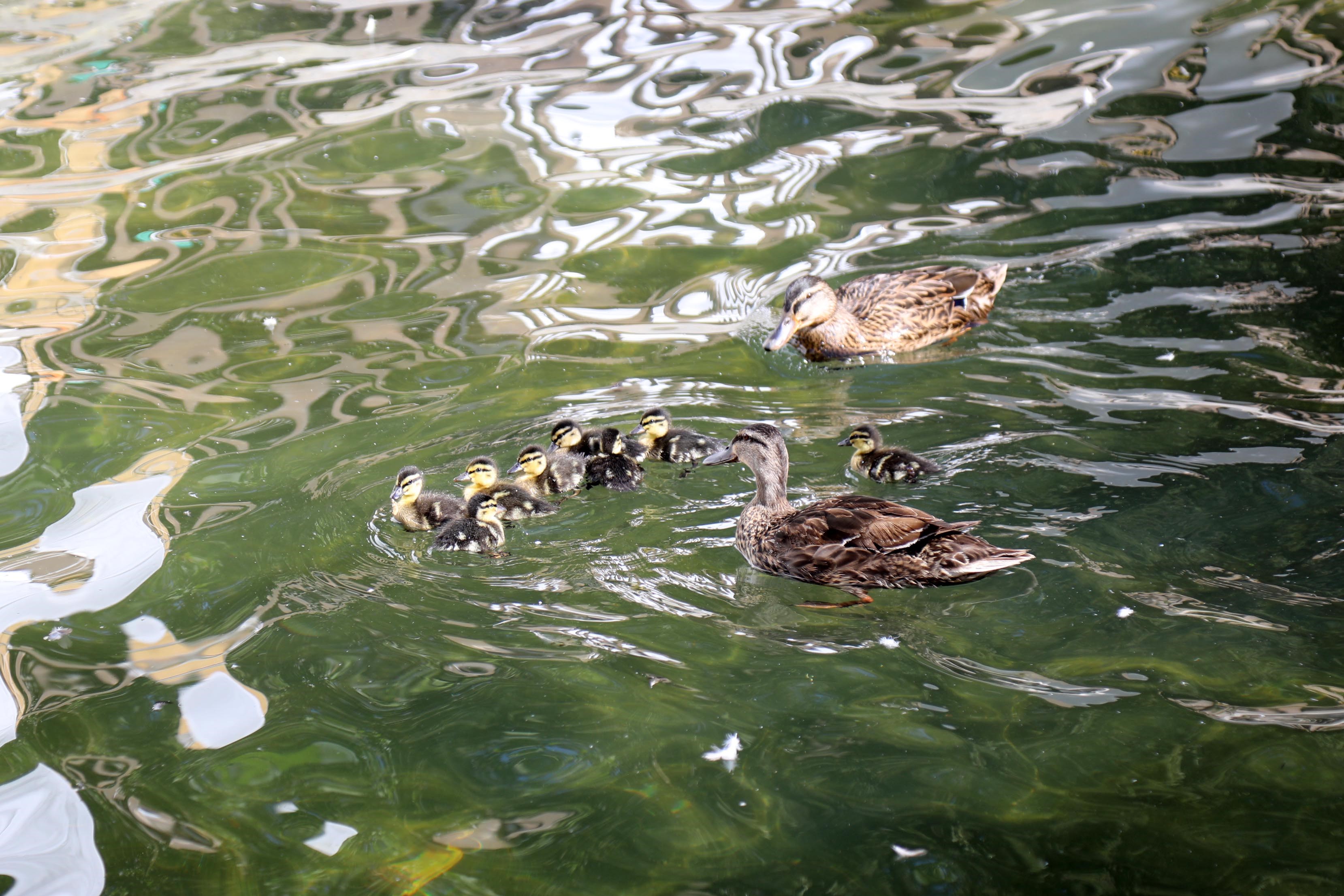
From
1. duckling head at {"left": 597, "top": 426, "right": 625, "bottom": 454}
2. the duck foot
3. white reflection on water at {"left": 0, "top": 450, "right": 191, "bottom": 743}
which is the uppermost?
duckling head at {"left": 597, "top": 426, "right": 625, "bottom": 454}

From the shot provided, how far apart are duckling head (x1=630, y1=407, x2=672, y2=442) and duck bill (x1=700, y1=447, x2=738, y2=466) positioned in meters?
0.34

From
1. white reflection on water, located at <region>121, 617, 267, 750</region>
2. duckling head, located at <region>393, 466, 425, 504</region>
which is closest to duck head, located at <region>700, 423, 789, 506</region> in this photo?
duckling head, located at <region>393, 466, 425, 504</region>

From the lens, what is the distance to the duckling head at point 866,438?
4891 millimetres

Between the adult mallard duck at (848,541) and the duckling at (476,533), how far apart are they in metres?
1.01

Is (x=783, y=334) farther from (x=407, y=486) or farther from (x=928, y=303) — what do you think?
(x=407, y=486)

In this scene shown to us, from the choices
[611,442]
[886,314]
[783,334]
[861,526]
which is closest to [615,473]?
[611,442]

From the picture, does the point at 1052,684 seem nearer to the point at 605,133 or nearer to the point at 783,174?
the point at 783,174

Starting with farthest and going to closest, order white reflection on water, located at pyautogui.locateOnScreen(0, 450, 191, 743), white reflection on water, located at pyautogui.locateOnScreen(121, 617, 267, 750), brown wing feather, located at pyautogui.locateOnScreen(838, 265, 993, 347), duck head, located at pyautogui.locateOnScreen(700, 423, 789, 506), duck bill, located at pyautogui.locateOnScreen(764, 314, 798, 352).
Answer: brown wing feather, located at pyautogui.locateOnScreen(838, 265, 993, 347)
duck bill, located at pyautogui.locateOnScreen(764, 314, 798, 352)
duck head, located at pyautogui.locateOnScreen(700, 423, 789, 506)
white reflection on water, located at pyautogui.locateOnScreen(0, 450, 191, 743)
white reflection on water, located at pyautogui.locateOnScreen(121, 617, 267, 750)

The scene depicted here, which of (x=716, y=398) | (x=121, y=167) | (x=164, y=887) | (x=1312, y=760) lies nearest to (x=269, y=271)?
(x=121, y=167)

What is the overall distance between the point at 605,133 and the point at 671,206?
110cm

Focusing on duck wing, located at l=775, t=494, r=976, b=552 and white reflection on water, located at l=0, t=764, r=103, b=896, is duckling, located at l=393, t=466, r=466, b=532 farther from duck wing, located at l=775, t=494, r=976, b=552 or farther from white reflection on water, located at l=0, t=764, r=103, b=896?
white reflection on water, located at l=0, t=764, r=103, b=896

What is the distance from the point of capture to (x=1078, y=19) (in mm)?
9023

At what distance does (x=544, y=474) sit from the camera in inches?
198

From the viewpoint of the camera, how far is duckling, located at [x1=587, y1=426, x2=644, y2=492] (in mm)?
4906
